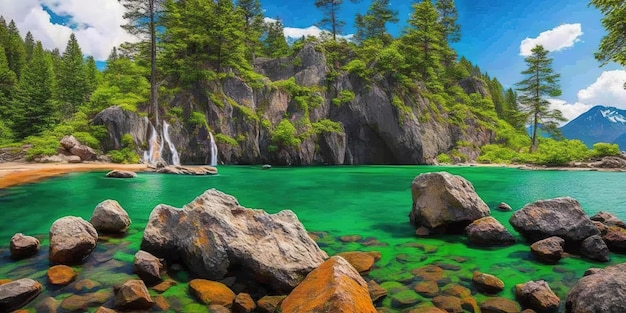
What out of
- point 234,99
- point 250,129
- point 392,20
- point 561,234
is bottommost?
point 561,234

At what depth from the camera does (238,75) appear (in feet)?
158

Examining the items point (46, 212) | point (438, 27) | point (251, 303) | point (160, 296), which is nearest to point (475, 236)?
point (251, 303)

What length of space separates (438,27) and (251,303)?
59.6m

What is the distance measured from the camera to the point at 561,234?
29.6 feet

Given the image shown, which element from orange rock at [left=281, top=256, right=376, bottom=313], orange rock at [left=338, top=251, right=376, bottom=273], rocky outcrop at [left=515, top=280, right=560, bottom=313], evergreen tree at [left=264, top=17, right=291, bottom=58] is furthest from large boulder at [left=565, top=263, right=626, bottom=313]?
evergreen tree at [left=264, top=17, right=291, bottom=58]

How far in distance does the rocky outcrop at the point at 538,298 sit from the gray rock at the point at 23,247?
426 inches

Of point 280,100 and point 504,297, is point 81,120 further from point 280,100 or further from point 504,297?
point 504,297

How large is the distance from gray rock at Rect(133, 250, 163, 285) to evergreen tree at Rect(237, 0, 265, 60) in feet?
183

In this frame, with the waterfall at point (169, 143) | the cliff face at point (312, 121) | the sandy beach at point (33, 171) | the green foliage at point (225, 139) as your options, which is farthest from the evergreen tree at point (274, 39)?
the sandy beach at point (33, 171)

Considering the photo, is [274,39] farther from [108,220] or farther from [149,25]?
[108,220]

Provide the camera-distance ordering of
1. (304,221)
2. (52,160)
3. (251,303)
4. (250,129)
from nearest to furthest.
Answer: (251,303)
(304,221)
(52,160)
(250,129)

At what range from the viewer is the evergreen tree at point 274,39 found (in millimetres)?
67062

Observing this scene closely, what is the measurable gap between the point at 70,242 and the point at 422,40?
56.4 metres

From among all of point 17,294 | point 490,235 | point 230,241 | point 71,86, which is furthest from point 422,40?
point 71,86
